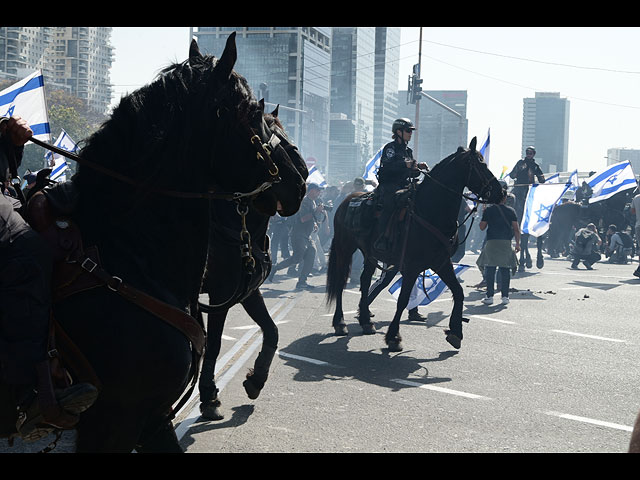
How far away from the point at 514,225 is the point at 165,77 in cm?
1228

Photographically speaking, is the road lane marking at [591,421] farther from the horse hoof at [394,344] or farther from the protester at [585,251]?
the protester at [585,251]

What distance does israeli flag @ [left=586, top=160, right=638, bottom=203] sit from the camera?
23.6 metres

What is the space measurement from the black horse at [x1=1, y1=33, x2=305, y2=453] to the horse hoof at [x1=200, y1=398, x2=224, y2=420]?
277 centimetres

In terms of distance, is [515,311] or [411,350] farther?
[515,311]

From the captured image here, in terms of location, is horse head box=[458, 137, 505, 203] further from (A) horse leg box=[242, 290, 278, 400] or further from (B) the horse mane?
(B) the horse mane

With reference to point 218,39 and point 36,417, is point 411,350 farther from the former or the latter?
point 218,39

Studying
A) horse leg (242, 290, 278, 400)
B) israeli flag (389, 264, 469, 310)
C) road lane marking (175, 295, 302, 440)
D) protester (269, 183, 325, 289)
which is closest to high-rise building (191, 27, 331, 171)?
protester (269, 183, 325, 289)

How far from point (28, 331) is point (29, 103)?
10.2m

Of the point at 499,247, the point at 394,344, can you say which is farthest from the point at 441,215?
the point at 499,247

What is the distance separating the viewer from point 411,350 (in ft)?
32.0

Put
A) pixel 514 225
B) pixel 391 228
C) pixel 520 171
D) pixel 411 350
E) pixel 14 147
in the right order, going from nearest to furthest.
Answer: pixel 14 147 → pixel 411 350 → pixel 391 228 → pixel 514 225 → pixel 520 171

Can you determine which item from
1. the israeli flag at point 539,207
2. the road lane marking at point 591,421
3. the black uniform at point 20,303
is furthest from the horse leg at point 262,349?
the israeli flag at point 539,207

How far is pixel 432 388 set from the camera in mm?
7773
